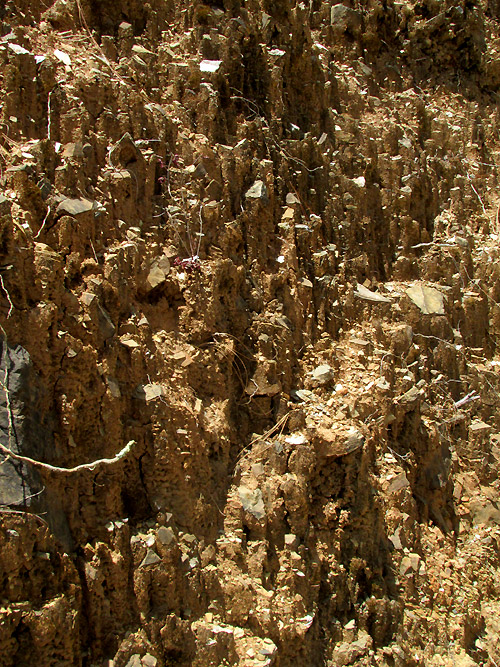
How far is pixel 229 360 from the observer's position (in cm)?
487

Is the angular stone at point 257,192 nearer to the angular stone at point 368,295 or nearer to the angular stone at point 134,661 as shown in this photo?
the angular stone at point 368,295

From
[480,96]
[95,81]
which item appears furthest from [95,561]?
[480,96]

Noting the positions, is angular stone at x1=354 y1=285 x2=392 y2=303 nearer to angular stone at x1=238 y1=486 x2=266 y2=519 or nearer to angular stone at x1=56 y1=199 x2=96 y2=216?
angular stone at x1=238 y1=486 x2=266 y2=519

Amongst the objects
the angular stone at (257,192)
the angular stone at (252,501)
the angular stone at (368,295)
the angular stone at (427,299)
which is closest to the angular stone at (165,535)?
the angular stone at (252,501)

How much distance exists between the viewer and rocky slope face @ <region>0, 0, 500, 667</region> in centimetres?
376

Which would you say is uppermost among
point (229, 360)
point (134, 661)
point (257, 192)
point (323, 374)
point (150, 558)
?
point (257, 192)

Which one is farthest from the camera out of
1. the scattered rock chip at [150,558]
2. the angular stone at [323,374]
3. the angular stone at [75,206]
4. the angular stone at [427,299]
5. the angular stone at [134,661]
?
the angular stone at [427,299]

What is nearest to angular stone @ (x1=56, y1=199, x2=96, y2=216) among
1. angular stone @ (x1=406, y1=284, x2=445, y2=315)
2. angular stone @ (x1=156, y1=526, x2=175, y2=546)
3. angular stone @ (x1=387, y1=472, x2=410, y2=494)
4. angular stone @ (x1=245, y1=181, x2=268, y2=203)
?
angular stone @ (x1=245, y1=181, x2=268, y2=203)

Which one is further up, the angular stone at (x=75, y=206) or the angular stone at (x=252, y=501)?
the angular stone at (x=75, y=206)

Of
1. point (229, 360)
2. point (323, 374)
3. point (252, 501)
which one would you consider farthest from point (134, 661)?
point (323, 374)

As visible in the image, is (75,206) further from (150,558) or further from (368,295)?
(368,295)

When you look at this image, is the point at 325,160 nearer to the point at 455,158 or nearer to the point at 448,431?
the point at 455,158

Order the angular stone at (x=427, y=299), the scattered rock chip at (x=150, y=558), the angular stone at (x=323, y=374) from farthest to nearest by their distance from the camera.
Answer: the angular stone at (x=427, y=299) < the angular stone at (x=323, y=374) < the scattered rock chip at (x=150, y=558)

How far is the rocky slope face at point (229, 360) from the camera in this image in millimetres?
3764
